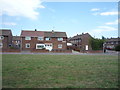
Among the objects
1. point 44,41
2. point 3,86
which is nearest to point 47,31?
point 44,41

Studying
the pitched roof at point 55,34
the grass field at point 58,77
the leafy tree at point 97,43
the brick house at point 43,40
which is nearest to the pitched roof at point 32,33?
the brick house at point 43,40

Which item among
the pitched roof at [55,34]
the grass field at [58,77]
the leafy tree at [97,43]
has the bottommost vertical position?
the grass field at [58,77]

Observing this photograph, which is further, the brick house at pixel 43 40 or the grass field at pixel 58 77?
the brick house at pixel 43 40

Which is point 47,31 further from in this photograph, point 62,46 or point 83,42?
point 83,42

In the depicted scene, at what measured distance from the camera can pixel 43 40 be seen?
45406 mm

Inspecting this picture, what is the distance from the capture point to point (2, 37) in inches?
1695

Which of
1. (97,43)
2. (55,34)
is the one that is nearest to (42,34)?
(55,34)

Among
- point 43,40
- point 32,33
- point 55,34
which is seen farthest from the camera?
point 55,34

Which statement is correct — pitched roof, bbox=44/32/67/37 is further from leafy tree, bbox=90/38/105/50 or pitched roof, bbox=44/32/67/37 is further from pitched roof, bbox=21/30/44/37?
leafy tree, bbox=90/38/105/50

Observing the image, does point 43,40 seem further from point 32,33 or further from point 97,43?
point 97,43

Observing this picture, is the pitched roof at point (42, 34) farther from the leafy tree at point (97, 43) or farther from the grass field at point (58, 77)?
the grass field at point (58, 77)

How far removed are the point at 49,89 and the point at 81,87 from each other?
1.22m

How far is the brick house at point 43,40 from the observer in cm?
4441

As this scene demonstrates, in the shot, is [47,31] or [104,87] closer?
[104,87]
